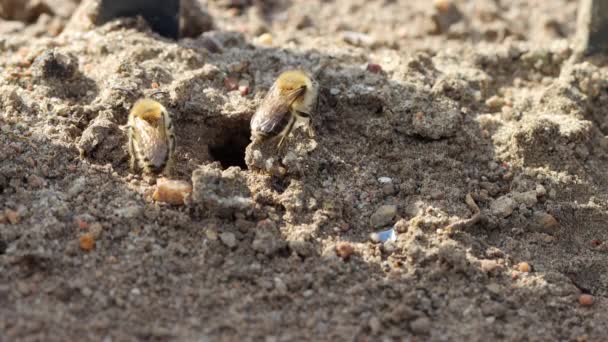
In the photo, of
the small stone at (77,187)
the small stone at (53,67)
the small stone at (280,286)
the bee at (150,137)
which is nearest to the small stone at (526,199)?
the small stone at (280,286)

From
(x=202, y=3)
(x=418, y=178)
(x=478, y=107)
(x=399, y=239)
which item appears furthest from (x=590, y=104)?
(x=202, y=3)

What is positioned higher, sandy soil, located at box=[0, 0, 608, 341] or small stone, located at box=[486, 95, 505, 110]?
small stone, located at box=[486, 95, 505, 110]

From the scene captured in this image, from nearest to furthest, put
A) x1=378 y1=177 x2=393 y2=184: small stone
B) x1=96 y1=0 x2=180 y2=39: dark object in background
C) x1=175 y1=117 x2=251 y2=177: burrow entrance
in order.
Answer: x1=378 y1=177 x2=393 y2=184: small stone
x1=175 y1=117 x2=251 y2=177: burrow entrance
x1=96 y1=0 x2=180 y2=39: dark object in background

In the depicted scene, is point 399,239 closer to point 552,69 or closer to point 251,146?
point 251,146

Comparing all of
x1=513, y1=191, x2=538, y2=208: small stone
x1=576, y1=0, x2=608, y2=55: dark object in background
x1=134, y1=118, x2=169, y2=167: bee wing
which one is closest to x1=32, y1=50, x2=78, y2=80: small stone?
x1=134, y1=118, x2=169, y2=167: bee wing

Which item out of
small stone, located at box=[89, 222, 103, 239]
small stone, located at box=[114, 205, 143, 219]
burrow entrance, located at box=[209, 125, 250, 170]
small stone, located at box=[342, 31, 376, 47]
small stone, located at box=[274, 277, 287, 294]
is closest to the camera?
small stone, located at box=[274, 277, 287, 294]

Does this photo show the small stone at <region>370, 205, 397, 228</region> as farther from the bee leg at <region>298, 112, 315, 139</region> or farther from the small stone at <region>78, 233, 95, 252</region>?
the small stone at <region>78, 233, 95, 252</region>

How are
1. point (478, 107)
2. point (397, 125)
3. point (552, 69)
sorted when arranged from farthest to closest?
point (552, 69) < point (478, 107) < point (397, 125)

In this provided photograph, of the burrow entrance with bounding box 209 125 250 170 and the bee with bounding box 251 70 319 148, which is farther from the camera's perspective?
the burrow entrance with bounding box 209 125 250 170
